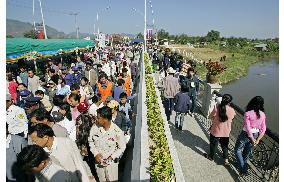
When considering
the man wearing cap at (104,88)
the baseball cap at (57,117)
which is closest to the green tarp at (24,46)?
the man wearing cap at (104,88)

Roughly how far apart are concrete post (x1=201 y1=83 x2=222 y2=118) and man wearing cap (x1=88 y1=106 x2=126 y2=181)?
4.91m

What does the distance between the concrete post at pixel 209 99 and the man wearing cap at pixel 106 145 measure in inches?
193

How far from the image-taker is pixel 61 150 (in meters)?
3.69

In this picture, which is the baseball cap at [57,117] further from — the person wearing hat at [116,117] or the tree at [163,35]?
the tree at [163,35]

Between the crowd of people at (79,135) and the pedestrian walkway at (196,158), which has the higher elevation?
the crowd of people at (79,135)

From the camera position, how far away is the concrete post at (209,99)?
353 inches

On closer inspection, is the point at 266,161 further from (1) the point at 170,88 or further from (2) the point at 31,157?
(2) the point at 31,157

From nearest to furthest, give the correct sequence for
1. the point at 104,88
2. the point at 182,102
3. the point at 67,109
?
the point at 67,109, the point at 104,88, the point at 182,102

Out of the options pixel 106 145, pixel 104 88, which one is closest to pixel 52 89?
pixel 104 88

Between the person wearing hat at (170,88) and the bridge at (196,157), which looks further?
the person wearing hat at (170,88)

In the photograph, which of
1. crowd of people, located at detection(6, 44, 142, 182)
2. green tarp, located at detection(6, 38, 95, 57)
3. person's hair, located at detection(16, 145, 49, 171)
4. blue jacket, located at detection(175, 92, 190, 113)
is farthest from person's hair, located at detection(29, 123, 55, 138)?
green tarp, located at detection(6, 38, 95, 57)

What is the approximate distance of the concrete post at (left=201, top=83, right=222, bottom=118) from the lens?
896cm

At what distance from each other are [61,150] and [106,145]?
109 centimetres
